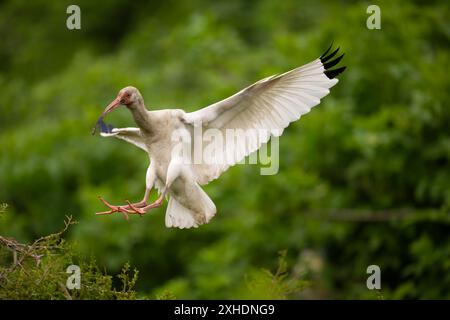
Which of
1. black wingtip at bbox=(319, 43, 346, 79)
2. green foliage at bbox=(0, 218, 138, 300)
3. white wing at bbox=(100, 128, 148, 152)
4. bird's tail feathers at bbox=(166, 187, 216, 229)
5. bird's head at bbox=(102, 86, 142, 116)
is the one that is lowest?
green foliage at bbox=(0, 218, 138, 300)

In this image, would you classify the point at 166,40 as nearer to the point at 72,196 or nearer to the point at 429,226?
the point at 72,196

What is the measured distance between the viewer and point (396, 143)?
12.6 meters

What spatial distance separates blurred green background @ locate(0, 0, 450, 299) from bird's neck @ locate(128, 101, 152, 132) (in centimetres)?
383

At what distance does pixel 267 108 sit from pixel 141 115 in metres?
1.04

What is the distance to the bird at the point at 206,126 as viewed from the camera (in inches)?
264

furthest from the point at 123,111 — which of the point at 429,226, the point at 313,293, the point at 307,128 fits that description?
the point at 429,226

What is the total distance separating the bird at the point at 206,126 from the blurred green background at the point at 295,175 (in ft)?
10.9

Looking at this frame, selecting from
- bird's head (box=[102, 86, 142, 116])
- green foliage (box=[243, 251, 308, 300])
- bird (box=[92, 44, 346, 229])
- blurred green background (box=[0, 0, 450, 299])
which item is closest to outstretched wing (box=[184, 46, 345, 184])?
bird (box=[92, 44, 346, 229])

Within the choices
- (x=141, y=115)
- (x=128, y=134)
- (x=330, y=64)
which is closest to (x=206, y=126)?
(x=141, y=115)

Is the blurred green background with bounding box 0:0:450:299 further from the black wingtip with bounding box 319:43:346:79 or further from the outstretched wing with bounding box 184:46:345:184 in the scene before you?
the black wingtip with bounding box 319:43:346:79

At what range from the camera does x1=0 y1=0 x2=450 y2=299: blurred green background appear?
40.5ft

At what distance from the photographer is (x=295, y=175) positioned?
12508 mm

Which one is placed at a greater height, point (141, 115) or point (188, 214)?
point (141, 115)

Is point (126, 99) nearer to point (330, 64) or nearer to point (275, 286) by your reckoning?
point (330, 64)
